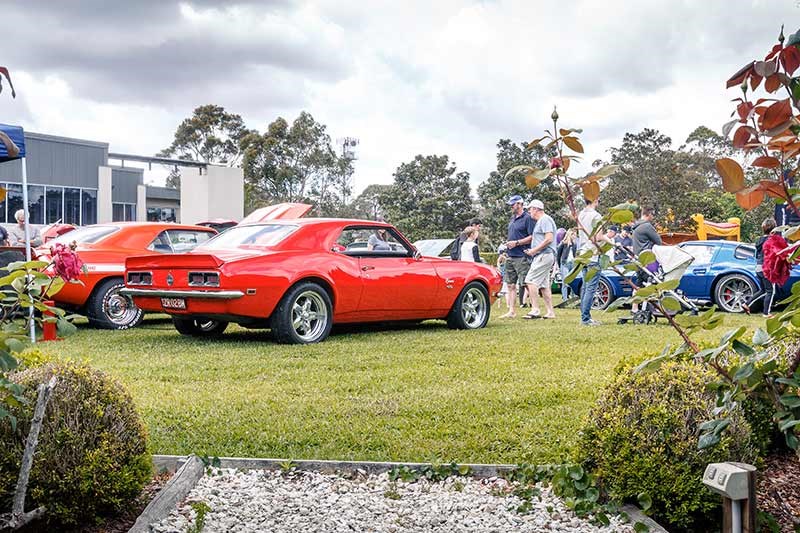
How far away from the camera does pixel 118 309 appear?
10.3m

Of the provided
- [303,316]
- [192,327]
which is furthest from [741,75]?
[192,327]

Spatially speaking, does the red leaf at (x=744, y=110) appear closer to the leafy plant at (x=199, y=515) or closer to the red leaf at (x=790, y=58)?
the red leaf at (x=790, y=58)

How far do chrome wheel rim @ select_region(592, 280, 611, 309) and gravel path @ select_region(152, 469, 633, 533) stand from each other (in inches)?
450

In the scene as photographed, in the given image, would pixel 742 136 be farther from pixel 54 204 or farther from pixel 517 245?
pixel 54 204

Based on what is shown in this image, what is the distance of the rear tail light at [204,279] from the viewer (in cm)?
794

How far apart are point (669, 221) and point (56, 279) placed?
1563 inches

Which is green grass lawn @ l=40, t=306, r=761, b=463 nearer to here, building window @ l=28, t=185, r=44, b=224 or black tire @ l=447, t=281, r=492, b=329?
black tire @ l=447, t=281, r=492, b=329

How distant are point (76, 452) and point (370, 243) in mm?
6692

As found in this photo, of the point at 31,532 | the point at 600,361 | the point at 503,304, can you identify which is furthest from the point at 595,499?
the point at 503,304

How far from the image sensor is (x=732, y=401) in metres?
2.54

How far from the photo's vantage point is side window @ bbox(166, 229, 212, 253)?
37.0ft

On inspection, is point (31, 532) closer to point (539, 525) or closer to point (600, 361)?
point (539, 525)

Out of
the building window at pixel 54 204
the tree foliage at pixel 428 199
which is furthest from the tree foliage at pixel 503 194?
the building window at pixel 54 204

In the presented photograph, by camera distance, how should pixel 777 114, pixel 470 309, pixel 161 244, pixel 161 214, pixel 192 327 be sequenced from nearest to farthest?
pixel 777 114
pixel 192 327
pixel 470 309
pixel 161 244
pixel 161 214
